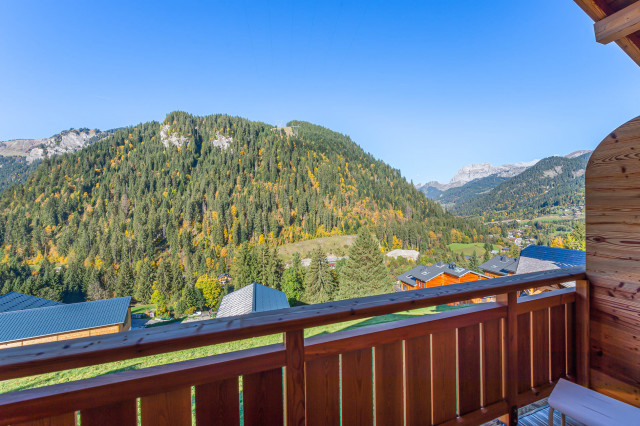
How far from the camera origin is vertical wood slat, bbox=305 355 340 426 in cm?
78

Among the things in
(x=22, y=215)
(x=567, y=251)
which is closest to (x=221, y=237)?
(x=22, y=215)

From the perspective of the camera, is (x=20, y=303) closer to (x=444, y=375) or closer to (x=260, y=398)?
(x=260, y=398)

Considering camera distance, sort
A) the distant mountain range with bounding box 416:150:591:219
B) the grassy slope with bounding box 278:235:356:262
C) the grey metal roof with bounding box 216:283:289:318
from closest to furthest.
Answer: the grey metal roof with bounding box 216:283:289:318
the distant mountain range with bounding box 416:150:591:219
the grassy slope with bounding box 278:235:356:262

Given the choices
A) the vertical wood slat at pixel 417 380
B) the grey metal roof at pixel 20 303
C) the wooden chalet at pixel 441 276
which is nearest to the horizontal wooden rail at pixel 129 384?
the vertical wood slat at pixel 417 380

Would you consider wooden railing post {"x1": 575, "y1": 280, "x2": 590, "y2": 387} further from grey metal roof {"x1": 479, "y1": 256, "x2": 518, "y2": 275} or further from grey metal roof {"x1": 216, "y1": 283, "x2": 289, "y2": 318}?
grey metal roof {"x1": 479, "y1": 256, "x2": 518, "y2": 275}

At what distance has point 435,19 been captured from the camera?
16500 millimetres

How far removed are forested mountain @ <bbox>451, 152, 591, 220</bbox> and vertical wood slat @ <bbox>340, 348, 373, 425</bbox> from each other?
1824 centimetres

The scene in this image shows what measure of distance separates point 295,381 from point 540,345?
3.84 feet

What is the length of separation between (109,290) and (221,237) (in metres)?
11.7

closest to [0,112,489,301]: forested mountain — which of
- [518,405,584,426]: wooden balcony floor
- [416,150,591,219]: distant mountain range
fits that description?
[416,150,591,219]: distant mountain range

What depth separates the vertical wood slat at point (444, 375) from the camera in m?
0.97

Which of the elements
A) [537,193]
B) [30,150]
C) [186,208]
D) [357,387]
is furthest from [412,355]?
[30,150]

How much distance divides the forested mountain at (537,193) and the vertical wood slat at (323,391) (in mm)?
18339

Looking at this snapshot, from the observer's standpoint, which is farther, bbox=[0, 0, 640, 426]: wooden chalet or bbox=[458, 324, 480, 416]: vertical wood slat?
bbox=[458, 324, 480, 416]: vertical wood slat
